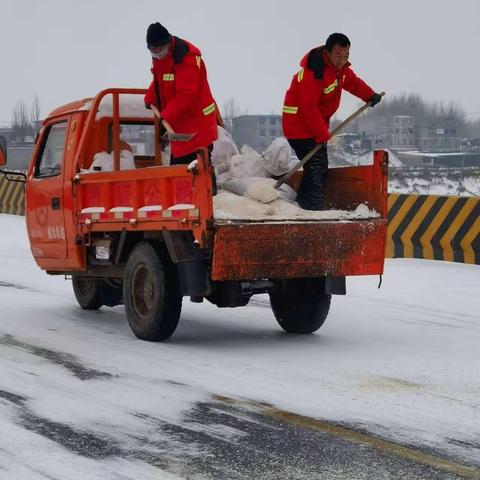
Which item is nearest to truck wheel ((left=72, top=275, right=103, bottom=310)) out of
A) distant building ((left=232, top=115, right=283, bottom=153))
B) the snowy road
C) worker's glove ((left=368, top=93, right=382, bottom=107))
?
the snowy road

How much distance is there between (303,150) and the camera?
9.46 meters

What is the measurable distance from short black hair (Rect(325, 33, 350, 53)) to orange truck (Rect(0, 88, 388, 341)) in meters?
1.02

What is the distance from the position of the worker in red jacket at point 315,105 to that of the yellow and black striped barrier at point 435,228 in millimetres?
5590

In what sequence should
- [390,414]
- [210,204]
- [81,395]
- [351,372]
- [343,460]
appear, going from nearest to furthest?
[343,460] < [390,414] < [81,395] < [351,372] < [210,204]

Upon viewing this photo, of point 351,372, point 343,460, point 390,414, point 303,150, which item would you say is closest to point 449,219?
point 303,150

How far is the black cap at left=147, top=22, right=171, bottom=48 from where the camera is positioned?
8797 millimetres

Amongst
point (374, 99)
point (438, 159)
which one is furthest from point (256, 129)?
point (374, 99)

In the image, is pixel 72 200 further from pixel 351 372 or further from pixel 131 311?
pixel 351 372

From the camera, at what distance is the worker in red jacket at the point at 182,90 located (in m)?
8.98

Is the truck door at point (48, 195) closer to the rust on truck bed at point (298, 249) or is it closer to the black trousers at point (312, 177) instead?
the black trousers at point (312, 177)

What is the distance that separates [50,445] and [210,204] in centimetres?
296

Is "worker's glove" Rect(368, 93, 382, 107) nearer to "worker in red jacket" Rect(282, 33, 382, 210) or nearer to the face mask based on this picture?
"worker in red jacket" Rect(282, 33, 382, 210)

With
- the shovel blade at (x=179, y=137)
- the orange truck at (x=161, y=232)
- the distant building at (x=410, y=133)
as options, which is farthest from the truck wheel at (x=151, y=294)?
the distant building at (x=410, y=133)

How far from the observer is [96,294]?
10.9 metres
